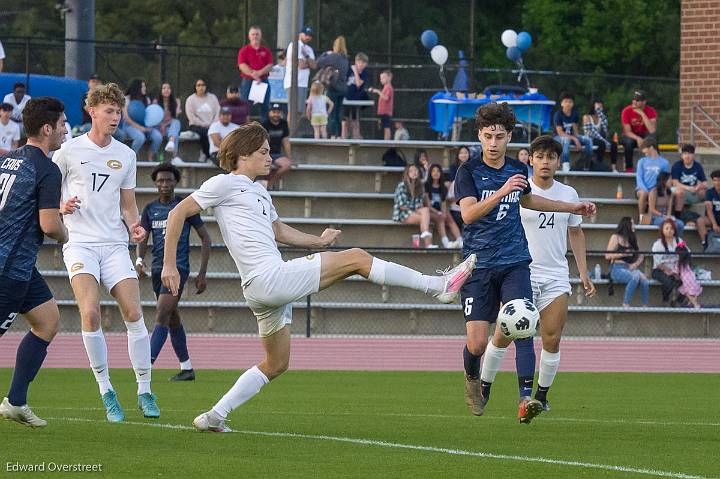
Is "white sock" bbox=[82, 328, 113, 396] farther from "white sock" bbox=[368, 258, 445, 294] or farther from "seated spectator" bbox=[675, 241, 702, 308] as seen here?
"seated spectator" bbox=[675, 241, 702, 308]

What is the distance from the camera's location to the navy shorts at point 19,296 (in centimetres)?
914

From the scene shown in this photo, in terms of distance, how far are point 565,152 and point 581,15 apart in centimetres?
2881

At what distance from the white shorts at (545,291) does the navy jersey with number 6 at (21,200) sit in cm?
413

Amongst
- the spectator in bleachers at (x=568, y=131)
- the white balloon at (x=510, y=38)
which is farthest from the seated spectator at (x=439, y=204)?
the white balloon at (x=510, y=38)

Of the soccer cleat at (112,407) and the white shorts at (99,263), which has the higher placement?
the white shorts at (99,263)

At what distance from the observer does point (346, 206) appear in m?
25.5

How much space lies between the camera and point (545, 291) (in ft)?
37.7

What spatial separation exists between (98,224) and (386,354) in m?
10.2

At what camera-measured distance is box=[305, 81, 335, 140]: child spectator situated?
26844 millimetres

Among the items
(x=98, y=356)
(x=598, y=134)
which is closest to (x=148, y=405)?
(x=98, y=356)

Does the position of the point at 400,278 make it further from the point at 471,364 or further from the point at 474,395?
the point at 474,395

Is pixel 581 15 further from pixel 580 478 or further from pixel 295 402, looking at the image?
pixel 580 478

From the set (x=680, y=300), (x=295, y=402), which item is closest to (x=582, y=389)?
(x=295, y=402)

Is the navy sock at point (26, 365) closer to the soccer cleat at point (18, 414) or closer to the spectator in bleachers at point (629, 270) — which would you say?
the soccer cleat at point (18, 414)
